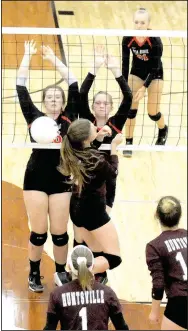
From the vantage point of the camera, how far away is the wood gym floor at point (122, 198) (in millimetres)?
5328

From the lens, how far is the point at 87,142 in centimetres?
459

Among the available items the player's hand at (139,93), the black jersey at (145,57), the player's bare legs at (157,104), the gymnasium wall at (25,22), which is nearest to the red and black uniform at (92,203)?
the player's hand at (139,93)

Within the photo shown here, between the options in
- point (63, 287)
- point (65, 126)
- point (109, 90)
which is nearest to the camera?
point (63, 287)

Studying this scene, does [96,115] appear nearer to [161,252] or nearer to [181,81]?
[161,252]

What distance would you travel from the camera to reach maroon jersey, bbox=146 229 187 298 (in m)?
4.06

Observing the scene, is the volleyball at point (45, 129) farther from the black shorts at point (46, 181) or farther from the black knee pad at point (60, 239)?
the black knee pad at point (60, 239)

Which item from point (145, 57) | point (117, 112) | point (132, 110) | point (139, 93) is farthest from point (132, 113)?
point (117, 112)

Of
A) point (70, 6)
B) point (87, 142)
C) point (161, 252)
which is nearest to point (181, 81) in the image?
point (70, 6)

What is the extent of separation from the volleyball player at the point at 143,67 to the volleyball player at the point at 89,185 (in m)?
2.02

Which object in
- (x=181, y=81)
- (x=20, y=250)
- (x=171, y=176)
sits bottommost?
(x=20, y=250)

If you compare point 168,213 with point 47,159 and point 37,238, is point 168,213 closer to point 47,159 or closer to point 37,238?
point 47,159

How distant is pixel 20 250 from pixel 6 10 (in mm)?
5680

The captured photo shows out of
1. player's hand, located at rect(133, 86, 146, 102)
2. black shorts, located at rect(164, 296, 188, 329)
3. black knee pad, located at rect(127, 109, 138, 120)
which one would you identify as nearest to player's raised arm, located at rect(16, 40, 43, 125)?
black shorts, located at rect(164, 296, 188, 329)

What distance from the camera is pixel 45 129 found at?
4.88 m
